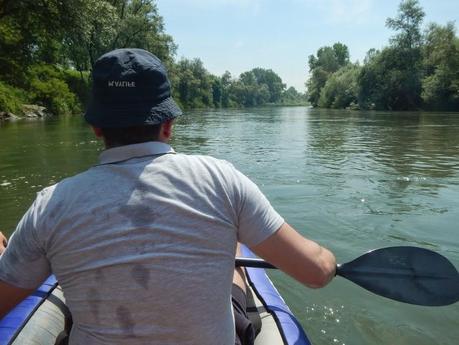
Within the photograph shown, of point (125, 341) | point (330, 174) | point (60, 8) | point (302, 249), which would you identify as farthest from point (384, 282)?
point (60, 8)

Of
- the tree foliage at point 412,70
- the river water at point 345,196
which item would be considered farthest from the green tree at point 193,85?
the river water at point 345,196

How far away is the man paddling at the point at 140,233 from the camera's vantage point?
4.37ft

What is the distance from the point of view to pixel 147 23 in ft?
119

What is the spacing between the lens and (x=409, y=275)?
2178mm

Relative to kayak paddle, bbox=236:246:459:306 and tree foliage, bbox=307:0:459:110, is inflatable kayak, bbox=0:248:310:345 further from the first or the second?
tree foliage, bbox=307:0:459:110

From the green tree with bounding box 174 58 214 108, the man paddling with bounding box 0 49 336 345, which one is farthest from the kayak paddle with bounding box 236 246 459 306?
the green tree with bounding box 174 58 214 108

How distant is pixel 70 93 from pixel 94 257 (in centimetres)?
4106

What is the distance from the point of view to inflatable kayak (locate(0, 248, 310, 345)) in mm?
2344

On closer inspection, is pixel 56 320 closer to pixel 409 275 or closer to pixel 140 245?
pixel 140 245

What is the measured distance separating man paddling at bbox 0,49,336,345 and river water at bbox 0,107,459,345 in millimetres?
2303

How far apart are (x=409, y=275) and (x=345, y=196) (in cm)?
553

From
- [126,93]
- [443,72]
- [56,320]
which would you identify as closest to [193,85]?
[443,72]

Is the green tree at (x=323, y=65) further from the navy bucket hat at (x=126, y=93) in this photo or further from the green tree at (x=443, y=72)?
the navy bucket hat at (x=126, y=93)

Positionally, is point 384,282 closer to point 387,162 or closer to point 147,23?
point 387,162
